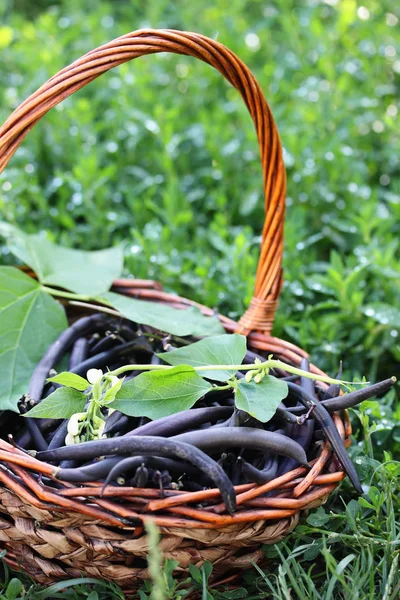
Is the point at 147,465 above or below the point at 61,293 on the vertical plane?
below

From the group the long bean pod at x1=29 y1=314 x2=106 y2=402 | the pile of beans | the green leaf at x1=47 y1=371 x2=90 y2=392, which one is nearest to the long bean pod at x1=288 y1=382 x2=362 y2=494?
the pile of beans

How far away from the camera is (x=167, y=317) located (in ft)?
4.71

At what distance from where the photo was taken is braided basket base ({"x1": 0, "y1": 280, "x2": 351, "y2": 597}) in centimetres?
99

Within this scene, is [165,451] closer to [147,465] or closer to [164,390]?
[147,465]

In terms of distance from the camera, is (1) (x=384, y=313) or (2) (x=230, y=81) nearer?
(2) (x=230, y=81)

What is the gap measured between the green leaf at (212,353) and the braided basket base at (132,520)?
0.74 feet

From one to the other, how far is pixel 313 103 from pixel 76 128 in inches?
32.4

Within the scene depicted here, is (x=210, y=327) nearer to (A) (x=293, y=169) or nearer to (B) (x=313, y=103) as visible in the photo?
(A) (x=293, y=169)

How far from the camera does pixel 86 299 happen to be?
1.52 meters

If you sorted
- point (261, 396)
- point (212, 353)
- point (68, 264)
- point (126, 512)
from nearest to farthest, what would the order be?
point (126, 512) → point (261, 396) → point (212, 353) → point (68, 264)

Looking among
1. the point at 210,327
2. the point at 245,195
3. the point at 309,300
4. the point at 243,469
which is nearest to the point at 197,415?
the point at 243,469

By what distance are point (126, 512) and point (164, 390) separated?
228 mm

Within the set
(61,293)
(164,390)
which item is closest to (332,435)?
(164,390)

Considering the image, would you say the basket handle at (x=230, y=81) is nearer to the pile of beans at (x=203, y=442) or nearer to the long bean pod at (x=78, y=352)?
the pile of beans at (x=203, y=442)
